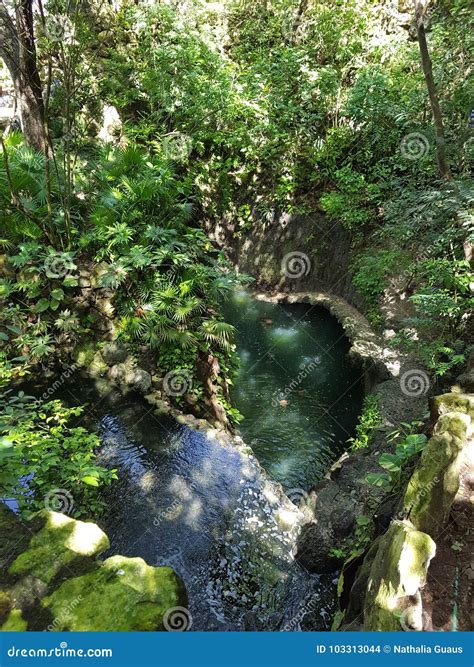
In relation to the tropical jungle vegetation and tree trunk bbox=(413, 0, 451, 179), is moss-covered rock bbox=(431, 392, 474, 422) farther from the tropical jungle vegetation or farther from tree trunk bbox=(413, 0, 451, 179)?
tree trunk bbox=(413, 0, 451, 179)

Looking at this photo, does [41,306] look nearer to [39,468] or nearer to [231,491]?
[39,468]

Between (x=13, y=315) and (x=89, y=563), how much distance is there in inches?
180

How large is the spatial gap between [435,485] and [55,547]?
2.74 meters

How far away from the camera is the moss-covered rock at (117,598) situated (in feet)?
8.39

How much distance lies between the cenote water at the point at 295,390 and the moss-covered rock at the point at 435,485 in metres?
2.85

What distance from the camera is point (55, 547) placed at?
285 cm

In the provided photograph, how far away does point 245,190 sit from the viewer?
11.6 meters

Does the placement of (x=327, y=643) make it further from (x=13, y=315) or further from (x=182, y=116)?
(x=182, y=116)

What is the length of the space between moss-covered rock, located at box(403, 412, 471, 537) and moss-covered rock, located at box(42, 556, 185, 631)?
5.86 feet

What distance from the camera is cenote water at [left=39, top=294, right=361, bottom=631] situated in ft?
13.1

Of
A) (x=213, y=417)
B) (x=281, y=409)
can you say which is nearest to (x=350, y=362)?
(x=281, y=409)

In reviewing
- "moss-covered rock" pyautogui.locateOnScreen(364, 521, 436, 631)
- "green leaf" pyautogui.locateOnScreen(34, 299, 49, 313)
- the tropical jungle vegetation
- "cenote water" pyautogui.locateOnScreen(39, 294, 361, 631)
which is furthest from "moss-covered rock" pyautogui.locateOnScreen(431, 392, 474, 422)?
"green leaf" pyautogui.locateOnScreen(34, 299, 49, 313)

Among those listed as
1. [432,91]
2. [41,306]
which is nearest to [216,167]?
[432,91]

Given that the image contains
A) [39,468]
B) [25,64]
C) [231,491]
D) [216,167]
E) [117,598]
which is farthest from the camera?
[216,167]
